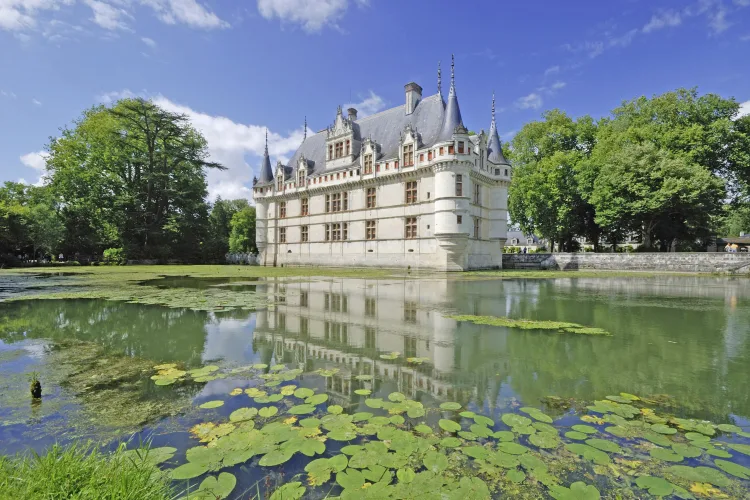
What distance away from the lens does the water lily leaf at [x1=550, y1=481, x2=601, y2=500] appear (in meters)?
2.27

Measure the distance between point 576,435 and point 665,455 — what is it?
24.1 inches

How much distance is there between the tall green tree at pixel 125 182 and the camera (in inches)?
1515

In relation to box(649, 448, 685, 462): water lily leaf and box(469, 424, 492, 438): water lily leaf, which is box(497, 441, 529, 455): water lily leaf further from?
box(649, 448, 685, 462): water lily leaf

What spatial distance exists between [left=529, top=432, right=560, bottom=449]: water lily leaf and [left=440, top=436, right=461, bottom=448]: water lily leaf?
62 cm

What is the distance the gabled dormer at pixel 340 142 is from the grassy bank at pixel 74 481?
3587cm

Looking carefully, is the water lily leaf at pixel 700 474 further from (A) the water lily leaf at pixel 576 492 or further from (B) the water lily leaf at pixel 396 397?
(B) the water lily leaf at pixel 396 397

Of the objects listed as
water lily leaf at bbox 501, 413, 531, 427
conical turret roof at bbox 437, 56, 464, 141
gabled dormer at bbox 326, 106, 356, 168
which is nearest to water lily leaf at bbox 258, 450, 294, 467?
water lily leaf at bbox 501, 413, 531, 427

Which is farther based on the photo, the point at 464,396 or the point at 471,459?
the point at 464,396

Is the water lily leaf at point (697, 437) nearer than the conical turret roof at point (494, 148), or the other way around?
the water lily leaf at point (697, 437)

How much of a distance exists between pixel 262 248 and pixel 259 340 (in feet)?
130

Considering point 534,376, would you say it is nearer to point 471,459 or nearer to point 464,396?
point 464,396

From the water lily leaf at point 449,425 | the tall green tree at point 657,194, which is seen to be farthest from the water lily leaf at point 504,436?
the tall green tree at point 657,194

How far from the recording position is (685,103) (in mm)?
34250

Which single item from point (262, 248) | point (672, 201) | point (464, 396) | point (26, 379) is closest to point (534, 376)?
point (464, 396)
